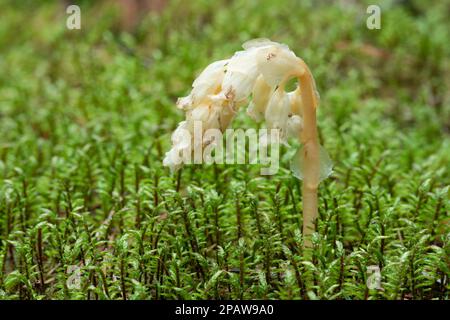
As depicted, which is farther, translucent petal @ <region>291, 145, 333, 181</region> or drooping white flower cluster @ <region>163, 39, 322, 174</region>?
translucent petal @ <region>291, 145, 333, 181</region>

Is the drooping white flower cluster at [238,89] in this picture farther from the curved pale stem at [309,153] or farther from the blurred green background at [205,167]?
the blurred green background at [205,167]

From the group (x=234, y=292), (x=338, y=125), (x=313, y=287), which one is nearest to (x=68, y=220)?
(x=234, y=292)

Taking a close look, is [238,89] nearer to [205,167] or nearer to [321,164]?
[321,164]

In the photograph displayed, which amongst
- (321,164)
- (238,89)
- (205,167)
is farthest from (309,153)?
(205,167)

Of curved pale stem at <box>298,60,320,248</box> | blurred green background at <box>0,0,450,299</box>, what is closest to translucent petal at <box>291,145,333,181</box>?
curved pale stem at <box>298,60,320,248</box>

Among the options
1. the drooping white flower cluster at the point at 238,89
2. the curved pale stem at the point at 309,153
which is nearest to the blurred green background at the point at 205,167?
the curved pale stem at the point at 309,153

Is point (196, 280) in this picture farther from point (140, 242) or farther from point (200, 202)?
point (200, 202)

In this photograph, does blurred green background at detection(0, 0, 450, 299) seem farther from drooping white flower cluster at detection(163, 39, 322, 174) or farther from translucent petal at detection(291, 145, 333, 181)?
drooping white flower cluster at detection(163, 39, 322, 174)
